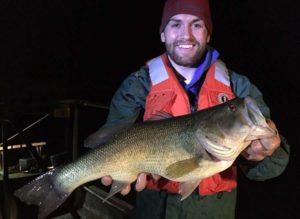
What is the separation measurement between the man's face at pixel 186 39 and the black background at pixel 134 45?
4904 millimetres

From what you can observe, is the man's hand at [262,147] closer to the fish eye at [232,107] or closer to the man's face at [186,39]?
the fish eye at [232,107]

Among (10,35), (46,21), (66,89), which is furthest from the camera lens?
(46,21)

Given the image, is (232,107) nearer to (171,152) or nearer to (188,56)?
(171,152)

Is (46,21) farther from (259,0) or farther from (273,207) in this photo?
(273,207)

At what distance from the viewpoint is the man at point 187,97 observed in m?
2.85

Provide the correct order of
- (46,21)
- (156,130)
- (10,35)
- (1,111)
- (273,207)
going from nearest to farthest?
(156,130)
(1,111)
(273,207)
(10,35)
(46,21)

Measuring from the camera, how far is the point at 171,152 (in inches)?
104

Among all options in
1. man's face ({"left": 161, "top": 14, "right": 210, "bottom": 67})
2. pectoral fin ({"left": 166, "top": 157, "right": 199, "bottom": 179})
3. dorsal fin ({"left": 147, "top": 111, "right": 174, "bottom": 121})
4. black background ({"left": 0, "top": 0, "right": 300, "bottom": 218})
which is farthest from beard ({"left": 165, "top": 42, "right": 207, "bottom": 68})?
black background ({"left": 0, "top": 0, "right": 300, "bottom": 218})

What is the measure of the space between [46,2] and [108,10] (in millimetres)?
5790

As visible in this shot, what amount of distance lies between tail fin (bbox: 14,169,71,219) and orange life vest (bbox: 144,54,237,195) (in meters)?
0.69

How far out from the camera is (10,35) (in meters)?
29.0

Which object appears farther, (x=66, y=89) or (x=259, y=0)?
(x=259, y=0)

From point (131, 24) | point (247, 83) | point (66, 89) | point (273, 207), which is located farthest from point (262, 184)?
point (131, 24)

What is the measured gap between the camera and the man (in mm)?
2850
